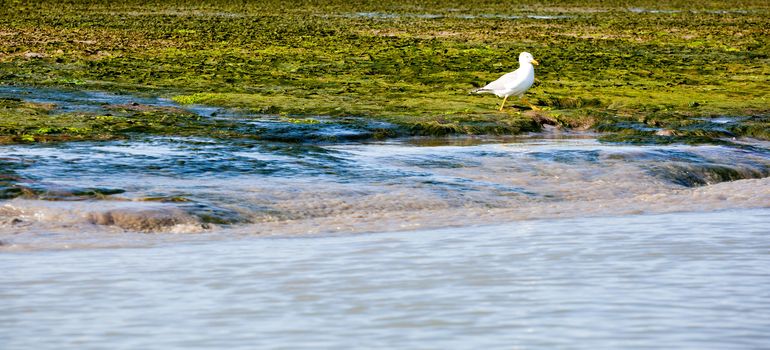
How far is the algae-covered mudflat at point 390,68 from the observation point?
56.8 ft

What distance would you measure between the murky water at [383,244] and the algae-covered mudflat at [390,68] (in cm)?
219

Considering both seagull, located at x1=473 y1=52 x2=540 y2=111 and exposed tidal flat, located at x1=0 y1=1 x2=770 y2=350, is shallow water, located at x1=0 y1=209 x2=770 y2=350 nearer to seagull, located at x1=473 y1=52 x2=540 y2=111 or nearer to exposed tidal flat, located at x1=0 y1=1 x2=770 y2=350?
exposed tidal flat, located at x1=0 y1=1 x2=770 y2=350

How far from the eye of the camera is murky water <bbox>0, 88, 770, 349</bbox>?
7020 millimetres

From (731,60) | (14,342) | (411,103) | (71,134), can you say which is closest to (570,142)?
(411,103)

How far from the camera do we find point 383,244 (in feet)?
31.7

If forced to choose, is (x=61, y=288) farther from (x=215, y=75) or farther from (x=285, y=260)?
(x=215, y=75)

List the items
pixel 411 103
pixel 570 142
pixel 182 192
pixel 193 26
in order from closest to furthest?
pixel 182 192, pixel 570 142, pixel 411 103, pixel 193 26

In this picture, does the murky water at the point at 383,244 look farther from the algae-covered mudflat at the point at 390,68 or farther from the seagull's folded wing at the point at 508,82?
the seagull's folded wing at the point at 508,82

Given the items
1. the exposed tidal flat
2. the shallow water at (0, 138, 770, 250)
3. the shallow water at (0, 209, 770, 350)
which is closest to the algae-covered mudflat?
the exposed tidal flat

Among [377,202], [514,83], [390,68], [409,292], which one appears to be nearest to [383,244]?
[409,292]

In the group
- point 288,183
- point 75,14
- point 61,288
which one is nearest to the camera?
point 61,288

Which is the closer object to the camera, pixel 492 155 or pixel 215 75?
pixel 492 155

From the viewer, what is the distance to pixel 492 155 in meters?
14.3

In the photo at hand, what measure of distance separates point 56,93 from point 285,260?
11591 mm
